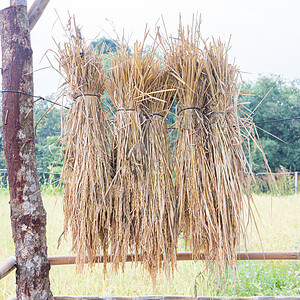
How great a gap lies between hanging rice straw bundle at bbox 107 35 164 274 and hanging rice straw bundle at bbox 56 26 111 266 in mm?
51

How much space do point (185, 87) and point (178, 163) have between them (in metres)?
0.34

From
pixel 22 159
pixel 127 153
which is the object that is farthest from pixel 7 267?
pixel 127 153

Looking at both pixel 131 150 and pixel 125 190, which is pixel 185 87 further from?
pixel 125 190

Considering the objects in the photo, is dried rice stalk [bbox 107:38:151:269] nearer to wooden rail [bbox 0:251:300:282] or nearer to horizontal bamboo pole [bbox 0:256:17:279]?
wooden rail [bbox 0:251:300:282]

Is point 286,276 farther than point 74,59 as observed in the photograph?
Yes

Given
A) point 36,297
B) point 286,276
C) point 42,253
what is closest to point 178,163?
point 42,253

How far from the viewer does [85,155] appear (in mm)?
1291

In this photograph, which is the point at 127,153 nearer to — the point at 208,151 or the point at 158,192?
the point at 158,192

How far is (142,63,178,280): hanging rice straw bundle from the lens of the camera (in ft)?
4.18

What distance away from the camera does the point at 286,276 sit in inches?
111

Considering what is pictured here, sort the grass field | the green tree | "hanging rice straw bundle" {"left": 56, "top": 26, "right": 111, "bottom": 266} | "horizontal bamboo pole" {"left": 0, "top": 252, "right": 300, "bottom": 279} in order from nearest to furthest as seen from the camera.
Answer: "hanging rice straw bundle" {"left": 56, "top": 26, "right": 111, "bottom": 266} < "horizontal bamboo pole" {"left": 0, "top": 252, "right": 300, "bottom": 279} < the grass field < the green tree

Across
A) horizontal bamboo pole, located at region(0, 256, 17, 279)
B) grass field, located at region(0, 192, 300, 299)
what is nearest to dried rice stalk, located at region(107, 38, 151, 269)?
horizontal bamboo pole, located at region(0, 256, 17, 279)

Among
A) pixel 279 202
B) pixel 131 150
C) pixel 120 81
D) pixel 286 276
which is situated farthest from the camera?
pixel 279 202

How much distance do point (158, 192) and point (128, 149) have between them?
23 cm
